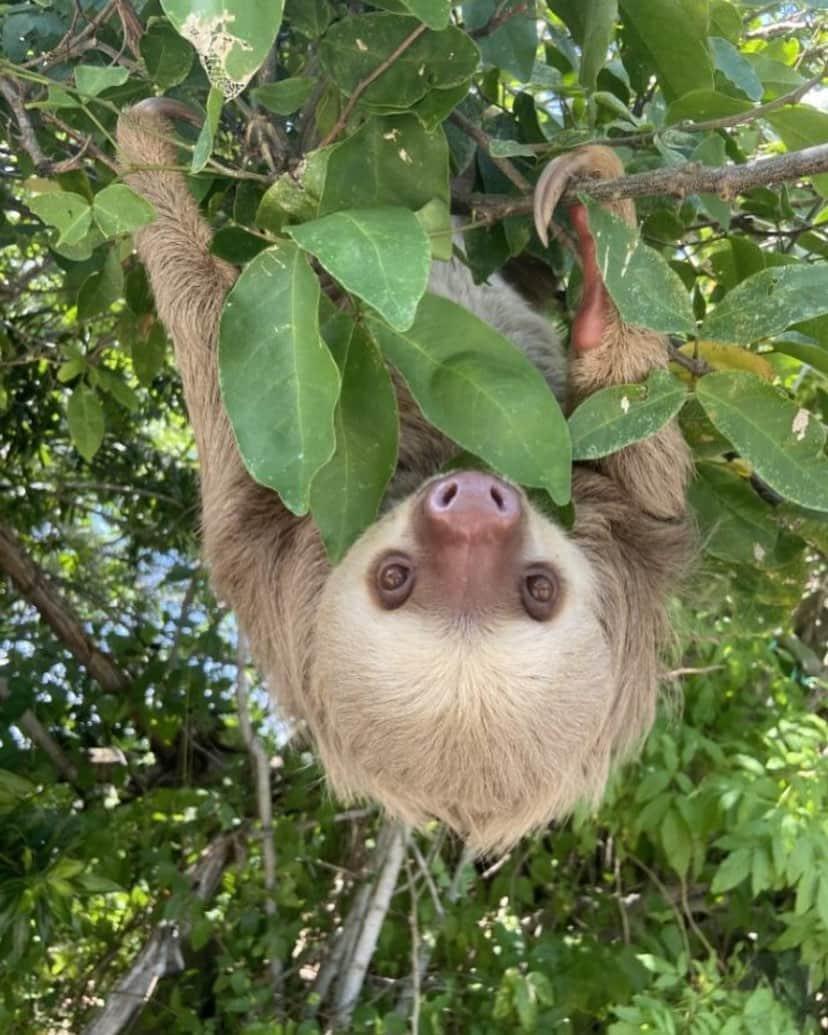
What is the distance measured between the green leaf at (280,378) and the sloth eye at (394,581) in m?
1.11

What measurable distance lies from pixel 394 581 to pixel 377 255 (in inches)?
50.0

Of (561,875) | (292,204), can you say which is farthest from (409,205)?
(561,875)

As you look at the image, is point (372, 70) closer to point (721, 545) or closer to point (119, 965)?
point (721, 545)

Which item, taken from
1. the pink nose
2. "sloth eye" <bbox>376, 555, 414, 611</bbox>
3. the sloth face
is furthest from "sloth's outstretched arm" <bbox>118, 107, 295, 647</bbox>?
the pink nose

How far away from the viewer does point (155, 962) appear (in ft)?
15.0

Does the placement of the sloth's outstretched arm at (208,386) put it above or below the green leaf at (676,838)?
above

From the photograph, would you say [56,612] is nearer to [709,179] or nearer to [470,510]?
[470,510]

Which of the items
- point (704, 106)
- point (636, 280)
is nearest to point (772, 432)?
point (636, 280)

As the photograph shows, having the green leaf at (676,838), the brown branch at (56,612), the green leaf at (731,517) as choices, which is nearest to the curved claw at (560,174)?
the green leaf at (731,517)

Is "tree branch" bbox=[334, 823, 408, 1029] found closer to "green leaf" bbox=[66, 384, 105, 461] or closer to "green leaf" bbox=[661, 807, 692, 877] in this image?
"green leaf" bbox=[661, 807, 692, 877]

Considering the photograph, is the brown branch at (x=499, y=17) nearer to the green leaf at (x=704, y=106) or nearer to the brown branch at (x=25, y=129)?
the green leaf at (x=704, y=106)

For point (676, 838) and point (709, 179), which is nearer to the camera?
point (709, 179)

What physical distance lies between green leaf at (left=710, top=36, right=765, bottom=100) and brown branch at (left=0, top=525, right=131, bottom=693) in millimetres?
3776

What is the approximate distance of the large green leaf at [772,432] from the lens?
1.84m
